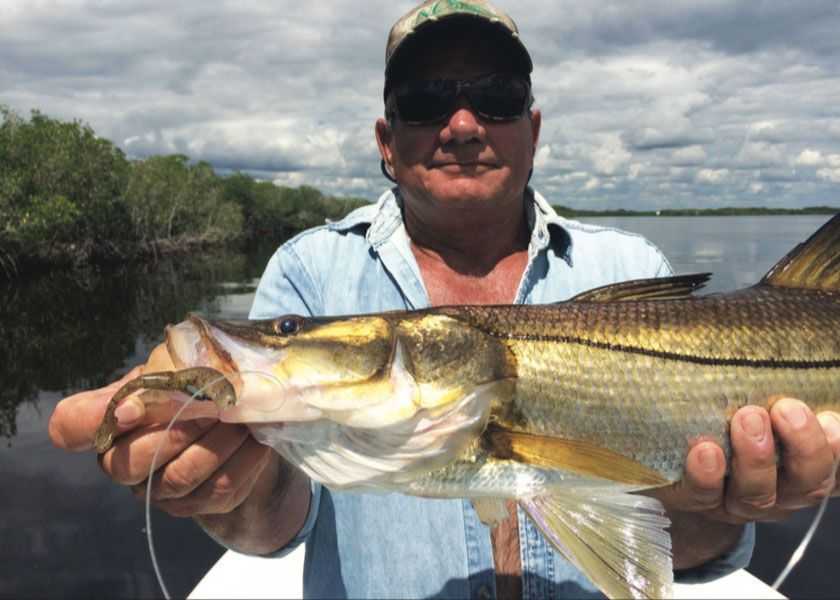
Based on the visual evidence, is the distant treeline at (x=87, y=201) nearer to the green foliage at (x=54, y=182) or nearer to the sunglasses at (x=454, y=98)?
the green foliage at (x=54, y=182)

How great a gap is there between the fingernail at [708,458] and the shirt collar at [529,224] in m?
1.54

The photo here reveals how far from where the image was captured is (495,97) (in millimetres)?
3496

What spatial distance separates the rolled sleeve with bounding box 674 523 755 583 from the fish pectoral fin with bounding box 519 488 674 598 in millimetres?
1039

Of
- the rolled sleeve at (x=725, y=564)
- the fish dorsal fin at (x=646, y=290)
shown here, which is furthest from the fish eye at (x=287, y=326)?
the rolled sleeve at (x=725, y=564)

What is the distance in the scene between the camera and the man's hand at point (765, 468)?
2.24 meters

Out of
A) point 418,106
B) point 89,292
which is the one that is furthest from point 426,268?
point 89,292

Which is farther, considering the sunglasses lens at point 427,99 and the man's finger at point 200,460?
the sunglasses lens at point 427,99

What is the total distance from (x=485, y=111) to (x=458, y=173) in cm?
38

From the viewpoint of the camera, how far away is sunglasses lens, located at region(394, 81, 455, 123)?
11.4ft

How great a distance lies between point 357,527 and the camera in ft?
10.1

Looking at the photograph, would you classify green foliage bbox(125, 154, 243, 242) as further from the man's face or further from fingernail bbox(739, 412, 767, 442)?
fingernail bbox(739, 412, 767, 442)

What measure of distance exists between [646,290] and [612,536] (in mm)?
927

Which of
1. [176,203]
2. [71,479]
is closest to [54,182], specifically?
[176,203]

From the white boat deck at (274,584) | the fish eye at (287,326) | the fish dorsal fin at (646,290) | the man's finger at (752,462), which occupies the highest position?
the fish dorsal fin at (646,290)
